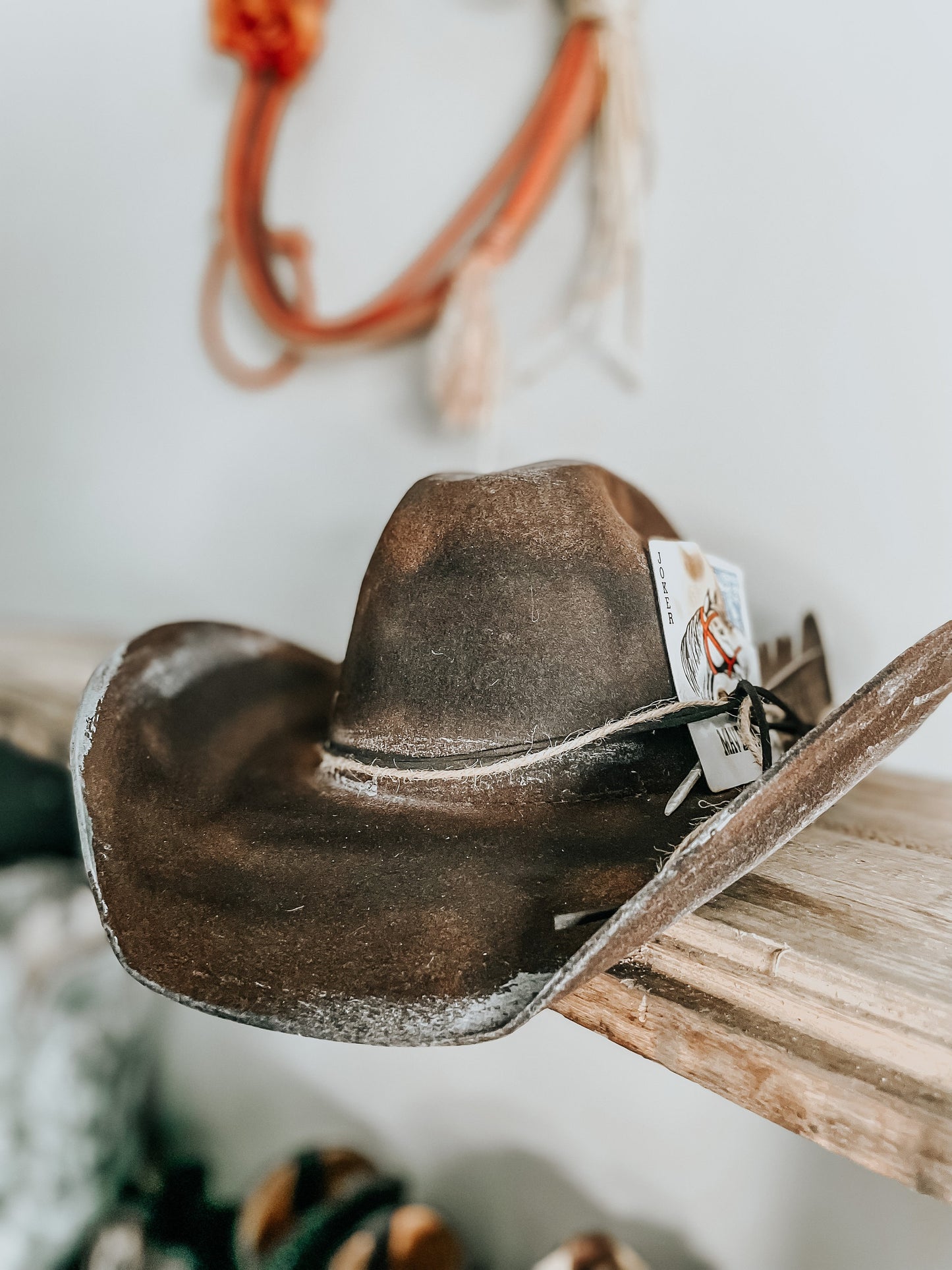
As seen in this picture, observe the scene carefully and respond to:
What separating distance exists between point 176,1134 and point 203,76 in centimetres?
163

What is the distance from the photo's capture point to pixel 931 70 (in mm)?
708

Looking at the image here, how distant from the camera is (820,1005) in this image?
1.26 feet

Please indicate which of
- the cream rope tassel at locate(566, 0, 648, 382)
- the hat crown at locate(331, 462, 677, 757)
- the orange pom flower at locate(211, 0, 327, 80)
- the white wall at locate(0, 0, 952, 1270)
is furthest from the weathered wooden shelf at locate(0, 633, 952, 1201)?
the orange pom flower at locate(211, 0, 327, 80)

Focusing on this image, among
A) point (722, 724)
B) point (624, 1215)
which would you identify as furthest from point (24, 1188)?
point (722, 724)

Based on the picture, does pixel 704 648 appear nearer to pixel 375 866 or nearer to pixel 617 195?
pixel 375 866

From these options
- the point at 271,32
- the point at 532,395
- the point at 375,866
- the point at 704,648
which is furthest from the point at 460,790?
the point at 271,32

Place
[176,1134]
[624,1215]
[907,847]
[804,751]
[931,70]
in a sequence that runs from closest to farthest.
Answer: [804,751] < [907,847] < [931,70] < [624,1215] < [176,1134]

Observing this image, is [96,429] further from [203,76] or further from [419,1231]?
[419,1231]

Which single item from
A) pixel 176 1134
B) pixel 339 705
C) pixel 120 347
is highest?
pixel 120 347

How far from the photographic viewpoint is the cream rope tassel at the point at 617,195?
856 mm

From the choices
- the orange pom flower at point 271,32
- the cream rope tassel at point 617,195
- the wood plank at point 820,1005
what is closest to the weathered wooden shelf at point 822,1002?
the wood plank at point 820,1005

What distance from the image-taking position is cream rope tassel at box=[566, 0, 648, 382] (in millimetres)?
856

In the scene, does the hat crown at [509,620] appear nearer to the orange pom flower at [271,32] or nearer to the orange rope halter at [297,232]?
the orange rope halter at [297,232]

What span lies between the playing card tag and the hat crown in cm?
1
